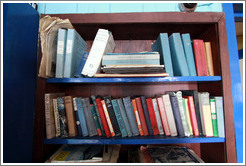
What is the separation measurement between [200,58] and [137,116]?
53cm

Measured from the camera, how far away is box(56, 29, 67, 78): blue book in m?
0.71

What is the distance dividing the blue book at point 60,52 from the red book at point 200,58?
2.60 feet

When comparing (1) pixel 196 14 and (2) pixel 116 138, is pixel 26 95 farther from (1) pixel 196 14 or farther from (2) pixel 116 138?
(1) pixel 196 14

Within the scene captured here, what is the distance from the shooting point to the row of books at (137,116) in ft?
2.41

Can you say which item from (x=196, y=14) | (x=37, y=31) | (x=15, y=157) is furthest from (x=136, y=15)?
(x=15, y=157)

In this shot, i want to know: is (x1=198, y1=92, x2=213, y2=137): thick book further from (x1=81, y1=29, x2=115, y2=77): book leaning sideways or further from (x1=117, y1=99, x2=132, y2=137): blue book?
(x1=81, y1=29, x2=115, y2=77): book leaning sideways

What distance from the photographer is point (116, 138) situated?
2.33 feet

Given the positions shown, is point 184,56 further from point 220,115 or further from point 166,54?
point 220,115

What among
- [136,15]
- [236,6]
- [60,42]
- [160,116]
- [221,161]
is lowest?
[221,161]

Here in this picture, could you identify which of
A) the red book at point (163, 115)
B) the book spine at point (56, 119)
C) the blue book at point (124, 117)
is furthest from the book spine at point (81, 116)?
the red book at point (163, 115)

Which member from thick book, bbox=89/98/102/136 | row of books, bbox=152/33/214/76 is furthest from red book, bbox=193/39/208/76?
thick book, bbox=89/98/102/136

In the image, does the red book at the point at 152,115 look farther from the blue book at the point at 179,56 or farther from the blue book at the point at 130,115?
the blue book at the point at 179,56

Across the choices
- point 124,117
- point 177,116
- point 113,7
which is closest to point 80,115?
point 124,117

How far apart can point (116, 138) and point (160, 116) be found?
0.96 feet
